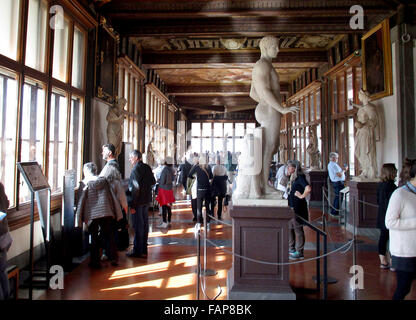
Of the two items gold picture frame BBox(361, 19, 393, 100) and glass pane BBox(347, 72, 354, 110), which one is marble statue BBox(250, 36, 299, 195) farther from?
glass pane BBox(347, 72, 354, 110)

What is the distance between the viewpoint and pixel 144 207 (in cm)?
540

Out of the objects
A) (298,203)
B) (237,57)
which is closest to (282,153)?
(237,57)

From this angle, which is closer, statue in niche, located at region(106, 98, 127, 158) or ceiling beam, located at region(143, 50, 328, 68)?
statue in niche, located at region(106, 98, 127, 158)

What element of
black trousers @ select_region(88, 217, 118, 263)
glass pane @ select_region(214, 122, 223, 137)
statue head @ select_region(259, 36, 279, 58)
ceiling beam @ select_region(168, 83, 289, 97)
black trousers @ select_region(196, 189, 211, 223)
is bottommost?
black trousers @ select_region(88, 217, 118, 263)

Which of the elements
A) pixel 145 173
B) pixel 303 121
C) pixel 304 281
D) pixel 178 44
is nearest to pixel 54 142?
pixel 145 173

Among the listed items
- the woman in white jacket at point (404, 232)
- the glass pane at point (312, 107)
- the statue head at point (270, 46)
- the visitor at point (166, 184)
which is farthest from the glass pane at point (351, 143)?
the woman in white jacket at point (404, 232)

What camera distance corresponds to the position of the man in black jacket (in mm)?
5238

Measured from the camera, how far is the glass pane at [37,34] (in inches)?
190

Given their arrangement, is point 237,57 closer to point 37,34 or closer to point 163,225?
point 163,225

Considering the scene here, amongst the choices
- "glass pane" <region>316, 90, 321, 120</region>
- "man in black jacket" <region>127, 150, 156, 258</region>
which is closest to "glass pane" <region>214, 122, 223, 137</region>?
"glass pane" <region>316, 90, 321, 120</region>

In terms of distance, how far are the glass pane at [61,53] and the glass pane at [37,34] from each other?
48 centimetres

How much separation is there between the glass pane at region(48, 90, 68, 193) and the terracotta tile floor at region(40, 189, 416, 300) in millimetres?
1606
